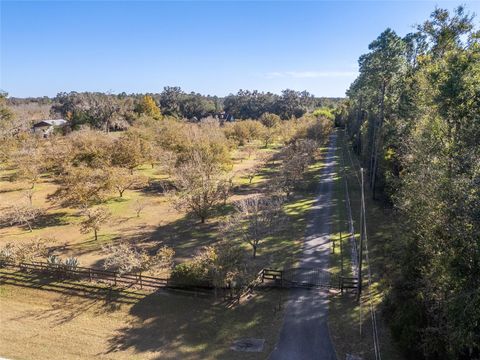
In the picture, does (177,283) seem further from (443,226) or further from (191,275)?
(443,226)

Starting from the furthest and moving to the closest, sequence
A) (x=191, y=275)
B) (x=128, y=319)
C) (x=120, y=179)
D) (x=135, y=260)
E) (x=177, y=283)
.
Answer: (x=120, y=179)
(x=135, y=260)
(x=177, y=283)
(x=191, y=275)
(x=128, y=319)

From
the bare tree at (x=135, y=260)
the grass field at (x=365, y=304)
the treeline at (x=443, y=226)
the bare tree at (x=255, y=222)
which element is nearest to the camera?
the treeline at (x=443, y=226)

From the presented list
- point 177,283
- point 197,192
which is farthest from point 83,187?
point 177,283

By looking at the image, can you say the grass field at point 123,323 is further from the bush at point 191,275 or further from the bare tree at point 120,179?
the bare tree at point 120,179

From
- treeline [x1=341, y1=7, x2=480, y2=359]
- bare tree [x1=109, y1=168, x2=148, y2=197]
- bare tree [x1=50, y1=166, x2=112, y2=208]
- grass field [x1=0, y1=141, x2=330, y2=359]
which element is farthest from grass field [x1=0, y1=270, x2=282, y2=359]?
bare tree [x1=109, y1=168, x2=148, y2=197]

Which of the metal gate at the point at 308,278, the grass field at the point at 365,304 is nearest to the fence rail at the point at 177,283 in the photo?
the metal gate at the point at 308,278

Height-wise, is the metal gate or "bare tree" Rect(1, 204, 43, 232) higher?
"bare tree" Rect(1, 204, 43, 232)

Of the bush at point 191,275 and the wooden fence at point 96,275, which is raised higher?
the bush at point 191,275

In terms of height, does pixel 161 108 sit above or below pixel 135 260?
above

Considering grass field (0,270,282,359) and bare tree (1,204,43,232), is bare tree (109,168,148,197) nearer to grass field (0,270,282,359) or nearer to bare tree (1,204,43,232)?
bare tree (1,204,43,232)

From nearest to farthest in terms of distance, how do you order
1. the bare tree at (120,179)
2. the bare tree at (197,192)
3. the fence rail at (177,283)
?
the fence rail at (177,283)
the bare tree at (197,192)
the bare tree at (120,179)

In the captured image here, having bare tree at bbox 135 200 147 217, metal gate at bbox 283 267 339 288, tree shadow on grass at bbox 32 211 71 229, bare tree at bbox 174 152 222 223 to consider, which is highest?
bare tree at bbox 174 152 222 223

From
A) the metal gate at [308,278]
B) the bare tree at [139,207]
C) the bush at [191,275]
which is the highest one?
the bare tree at [139,207]

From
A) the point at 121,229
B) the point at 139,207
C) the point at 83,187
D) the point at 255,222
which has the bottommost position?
the point at 121,229
